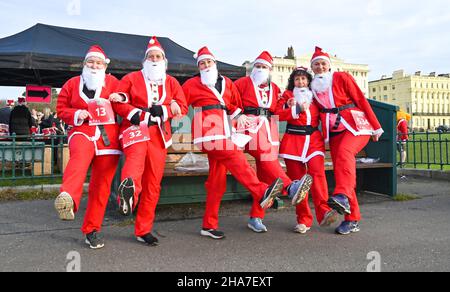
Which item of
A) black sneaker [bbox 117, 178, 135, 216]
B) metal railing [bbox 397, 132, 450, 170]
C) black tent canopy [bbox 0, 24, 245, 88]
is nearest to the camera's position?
black sneaker [bbox 117, 178, 135, 216]

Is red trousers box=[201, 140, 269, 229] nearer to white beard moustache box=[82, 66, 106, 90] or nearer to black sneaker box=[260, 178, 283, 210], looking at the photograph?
black sneaker box=[260, 178, 283, 210]

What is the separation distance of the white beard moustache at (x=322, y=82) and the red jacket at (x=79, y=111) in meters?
2.13

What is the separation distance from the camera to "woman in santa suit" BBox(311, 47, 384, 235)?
13.3ft

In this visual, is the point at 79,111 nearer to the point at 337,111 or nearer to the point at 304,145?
the point at 304,145

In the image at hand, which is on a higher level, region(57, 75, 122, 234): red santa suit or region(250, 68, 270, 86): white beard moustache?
region(250, 68, 270, 86): white beard moustache

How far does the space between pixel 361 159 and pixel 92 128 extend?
4.48m

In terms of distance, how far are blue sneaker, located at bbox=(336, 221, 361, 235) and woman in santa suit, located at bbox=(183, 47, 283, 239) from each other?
37.3 inches

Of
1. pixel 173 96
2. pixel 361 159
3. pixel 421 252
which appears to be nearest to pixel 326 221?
pixel 421 252

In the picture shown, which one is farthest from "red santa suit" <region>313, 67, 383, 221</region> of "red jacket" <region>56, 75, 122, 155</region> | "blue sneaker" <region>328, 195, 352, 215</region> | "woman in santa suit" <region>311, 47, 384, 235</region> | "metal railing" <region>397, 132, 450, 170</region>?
"metal railing" <region>397, 132, 450, 170</region>

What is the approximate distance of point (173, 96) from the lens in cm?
387

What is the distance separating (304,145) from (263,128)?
1.59 feet

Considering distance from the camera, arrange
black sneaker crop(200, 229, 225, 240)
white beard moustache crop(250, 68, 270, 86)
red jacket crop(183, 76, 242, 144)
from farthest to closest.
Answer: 1. white beard moustache crop(250, 68, 270, 86)
2. black sneaker crop(200, 229, 225, 240)
3. red jacket crop(183, 76, 242, 144)

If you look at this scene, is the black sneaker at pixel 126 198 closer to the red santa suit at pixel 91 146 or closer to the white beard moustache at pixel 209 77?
the red santa suit at pixel 91 146
